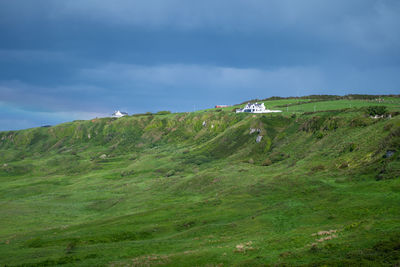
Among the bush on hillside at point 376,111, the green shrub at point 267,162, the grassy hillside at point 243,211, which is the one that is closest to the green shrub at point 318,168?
the grassy hillside at point 243,211

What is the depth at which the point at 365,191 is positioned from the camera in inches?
2965

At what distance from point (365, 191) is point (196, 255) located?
48.7 m

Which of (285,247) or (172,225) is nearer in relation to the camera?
(285,247)

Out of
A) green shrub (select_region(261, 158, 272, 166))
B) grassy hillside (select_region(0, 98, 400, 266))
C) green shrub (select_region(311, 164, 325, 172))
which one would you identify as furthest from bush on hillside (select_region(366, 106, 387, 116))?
green shrub (select_region(311, 164, 325, 172))

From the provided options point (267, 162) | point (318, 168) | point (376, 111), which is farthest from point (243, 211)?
point (376, 111)

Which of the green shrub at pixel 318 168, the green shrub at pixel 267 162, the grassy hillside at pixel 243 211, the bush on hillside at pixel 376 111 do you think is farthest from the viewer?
the green shrub at pixel 267 162

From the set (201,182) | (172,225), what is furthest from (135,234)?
(201,182)

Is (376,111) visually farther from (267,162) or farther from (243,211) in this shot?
(243,211)

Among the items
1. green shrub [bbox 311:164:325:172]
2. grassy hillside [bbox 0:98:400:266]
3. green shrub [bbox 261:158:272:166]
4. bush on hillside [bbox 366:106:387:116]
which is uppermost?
bush on hillside [bbox 366:106:387:116]

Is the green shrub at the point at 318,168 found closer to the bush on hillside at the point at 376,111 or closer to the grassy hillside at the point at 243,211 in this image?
the grassy hillside at the point at 243,211

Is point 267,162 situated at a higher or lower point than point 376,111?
lower

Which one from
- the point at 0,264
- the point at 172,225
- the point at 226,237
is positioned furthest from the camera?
the point at 172,225

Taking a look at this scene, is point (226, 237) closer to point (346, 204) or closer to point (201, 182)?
point (346, 204)

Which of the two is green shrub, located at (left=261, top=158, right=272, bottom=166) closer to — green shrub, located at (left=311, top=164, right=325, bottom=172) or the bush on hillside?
green shrub, located at (left=311, top=164, right=325, bottom=172)
